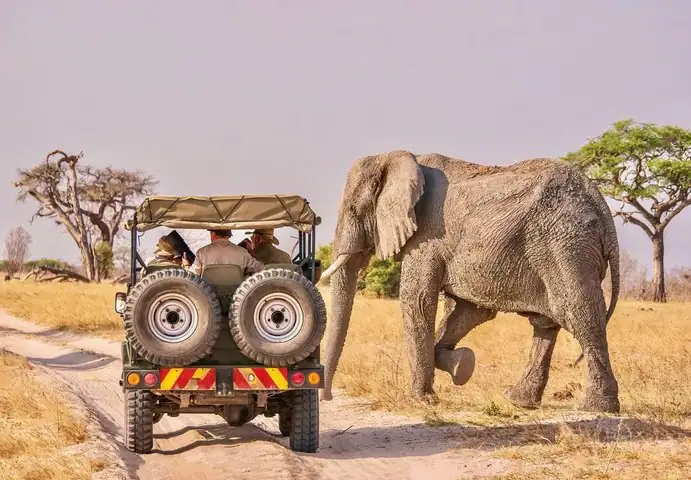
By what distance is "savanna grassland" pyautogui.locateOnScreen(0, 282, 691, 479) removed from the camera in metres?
8.25

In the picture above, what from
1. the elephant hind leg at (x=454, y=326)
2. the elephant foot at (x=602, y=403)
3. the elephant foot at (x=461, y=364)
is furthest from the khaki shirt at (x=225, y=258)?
the elephant foot at (x=602, y=403)

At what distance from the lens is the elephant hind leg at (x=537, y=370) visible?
1175 cm

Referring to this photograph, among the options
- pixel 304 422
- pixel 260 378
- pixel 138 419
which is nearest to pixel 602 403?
pixel 304 422

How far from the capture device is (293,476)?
25.0ft

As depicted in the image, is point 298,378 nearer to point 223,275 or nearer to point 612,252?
point 223,275

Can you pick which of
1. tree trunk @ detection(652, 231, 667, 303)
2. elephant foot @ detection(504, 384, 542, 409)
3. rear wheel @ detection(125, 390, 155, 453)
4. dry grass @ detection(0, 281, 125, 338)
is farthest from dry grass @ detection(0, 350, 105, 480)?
tree trunk @ detection(652, 231, 667, 303)

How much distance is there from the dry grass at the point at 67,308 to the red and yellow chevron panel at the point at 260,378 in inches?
588

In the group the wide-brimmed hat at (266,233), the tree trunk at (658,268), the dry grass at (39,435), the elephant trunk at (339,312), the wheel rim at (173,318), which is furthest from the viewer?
the tree trunk at (658,268)

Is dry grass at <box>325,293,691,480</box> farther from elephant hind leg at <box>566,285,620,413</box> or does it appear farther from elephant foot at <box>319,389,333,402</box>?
elephant foot at <box>319,389,333,402</box>

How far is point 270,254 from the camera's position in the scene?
31.7ft

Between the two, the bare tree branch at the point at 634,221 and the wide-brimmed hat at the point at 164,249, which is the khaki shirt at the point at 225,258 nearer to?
the wide-brimmed hat at the point at 164,249

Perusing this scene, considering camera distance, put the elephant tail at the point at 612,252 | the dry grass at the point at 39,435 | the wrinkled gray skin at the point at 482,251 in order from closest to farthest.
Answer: the dry grass at the point at 39,435, the wrinkled gray skin at the point at 482,251, the elephant tail at the point at 612,252

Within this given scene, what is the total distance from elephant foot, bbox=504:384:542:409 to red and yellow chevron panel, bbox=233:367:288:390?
4.34 m

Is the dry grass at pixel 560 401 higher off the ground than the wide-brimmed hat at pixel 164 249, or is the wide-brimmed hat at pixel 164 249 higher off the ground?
the wide-brimmed hat at pixel 164 249
